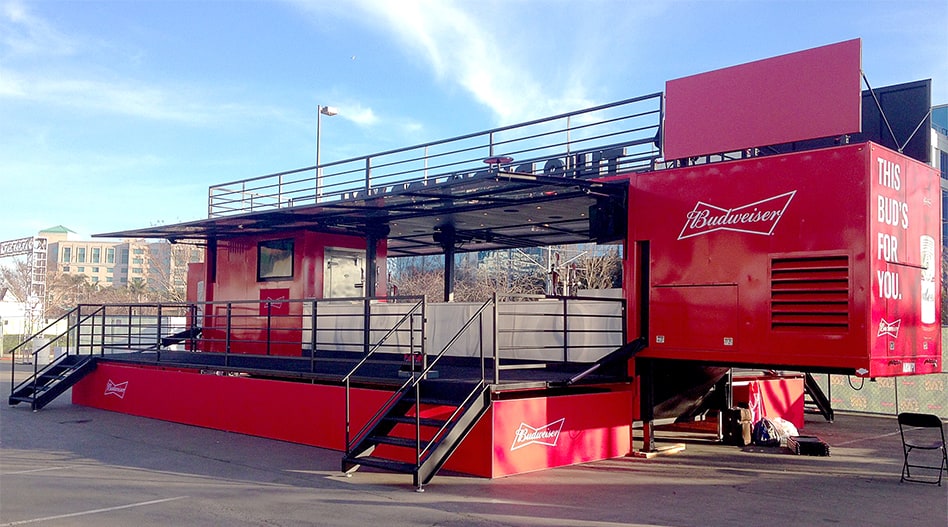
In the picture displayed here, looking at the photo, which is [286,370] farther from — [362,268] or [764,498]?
[764,498]

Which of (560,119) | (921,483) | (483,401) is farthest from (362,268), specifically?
(921,483)

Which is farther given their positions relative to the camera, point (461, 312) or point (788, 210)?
point (461, 312)

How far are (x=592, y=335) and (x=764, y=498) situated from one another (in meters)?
5.29

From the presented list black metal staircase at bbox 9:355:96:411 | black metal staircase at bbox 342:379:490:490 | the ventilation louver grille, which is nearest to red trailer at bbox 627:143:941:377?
the ventilation louver grille

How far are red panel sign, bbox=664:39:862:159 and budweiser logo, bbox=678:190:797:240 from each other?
0.89 metres

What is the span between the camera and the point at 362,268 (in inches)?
784

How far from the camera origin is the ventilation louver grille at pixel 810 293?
10.1m

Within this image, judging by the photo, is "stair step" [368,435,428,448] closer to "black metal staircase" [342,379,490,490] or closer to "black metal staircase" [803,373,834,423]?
"black metal staircase" [342,379,490,490]

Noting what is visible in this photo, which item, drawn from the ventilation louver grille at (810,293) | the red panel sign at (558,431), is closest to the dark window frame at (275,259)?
the red panel sign at (558,431)

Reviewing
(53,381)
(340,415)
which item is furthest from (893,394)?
(53,381)

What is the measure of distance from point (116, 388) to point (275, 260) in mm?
4448

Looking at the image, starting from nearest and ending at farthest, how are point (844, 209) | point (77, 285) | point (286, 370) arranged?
point (844, 209)
point (286, 370)
point (77, 285)

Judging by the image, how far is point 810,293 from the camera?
34.2 ft

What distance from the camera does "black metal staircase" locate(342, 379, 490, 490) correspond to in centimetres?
998
